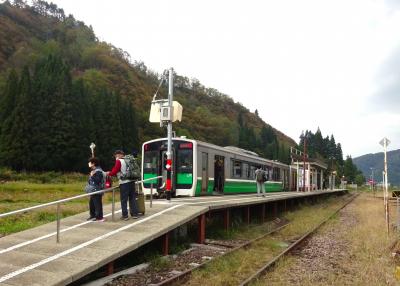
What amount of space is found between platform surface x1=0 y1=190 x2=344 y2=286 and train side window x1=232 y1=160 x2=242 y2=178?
10.3 metres

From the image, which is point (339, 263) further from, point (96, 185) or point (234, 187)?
point (234, 187)

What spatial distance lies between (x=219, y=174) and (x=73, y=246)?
40.8ft

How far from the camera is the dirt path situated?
7.83 meters

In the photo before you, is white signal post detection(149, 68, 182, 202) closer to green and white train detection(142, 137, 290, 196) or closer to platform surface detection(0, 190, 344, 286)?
platform surface detection(0, 190, 344, 286)

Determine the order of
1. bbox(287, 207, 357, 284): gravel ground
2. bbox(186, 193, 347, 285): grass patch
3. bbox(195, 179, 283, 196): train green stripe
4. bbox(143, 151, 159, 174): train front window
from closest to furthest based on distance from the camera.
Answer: bbox(186, 193, 347, 285): grass patch < bbox(287, 207, 357, 284): gravel ground < bbox(195, 179, 283, 196): train green stripe < bbox(143, 151, 159, 174): train front window

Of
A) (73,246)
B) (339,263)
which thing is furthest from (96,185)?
(339,263)

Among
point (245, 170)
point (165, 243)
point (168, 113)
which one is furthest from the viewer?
point (245, 170)

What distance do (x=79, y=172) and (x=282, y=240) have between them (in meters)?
41.8

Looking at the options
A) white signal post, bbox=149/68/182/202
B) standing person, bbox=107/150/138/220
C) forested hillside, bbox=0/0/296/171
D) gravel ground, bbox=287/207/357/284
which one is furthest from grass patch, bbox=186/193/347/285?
forested hillside, bbox=0/0/296/171

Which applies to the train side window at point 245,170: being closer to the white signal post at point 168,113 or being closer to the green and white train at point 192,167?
the green and white train at point 192,167

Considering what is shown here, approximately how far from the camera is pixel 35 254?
6.98 m

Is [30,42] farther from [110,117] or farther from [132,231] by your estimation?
[132,231]

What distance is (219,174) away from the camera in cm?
1950

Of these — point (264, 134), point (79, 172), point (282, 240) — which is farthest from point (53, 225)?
point (264, 134)
